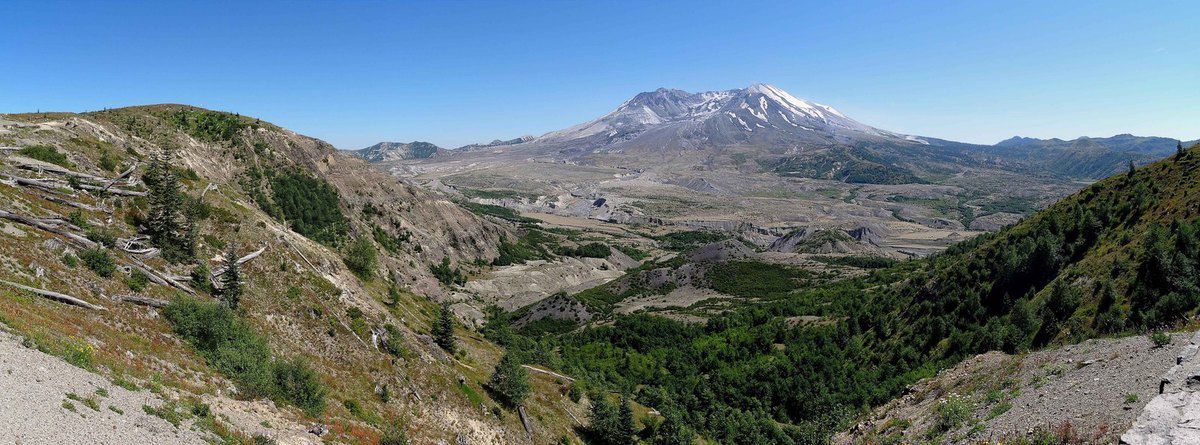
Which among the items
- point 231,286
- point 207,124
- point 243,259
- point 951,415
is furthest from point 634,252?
point 951,415

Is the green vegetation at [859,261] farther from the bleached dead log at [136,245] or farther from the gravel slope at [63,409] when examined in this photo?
the gravel slope at [63,409]

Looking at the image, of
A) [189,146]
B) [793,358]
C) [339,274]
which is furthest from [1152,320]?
[189,146]

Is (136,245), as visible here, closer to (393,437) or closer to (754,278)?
(393,437)

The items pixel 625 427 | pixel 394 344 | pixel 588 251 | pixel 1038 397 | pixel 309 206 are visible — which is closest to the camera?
pixel 1038 397

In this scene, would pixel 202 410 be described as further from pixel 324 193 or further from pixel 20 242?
pixel 324 193

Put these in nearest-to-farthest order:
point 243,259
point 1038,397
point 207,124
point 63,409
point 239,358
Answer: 1. point 63,409
2. point 1038,397
3. point 239,358
4. point 243,259
5. point 207,124

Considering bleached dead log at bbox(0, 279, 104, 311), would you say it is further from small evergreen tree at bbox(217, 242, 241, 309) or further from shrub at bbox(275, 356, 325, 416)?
shrub at bbox(275, 356, 325, 416)
